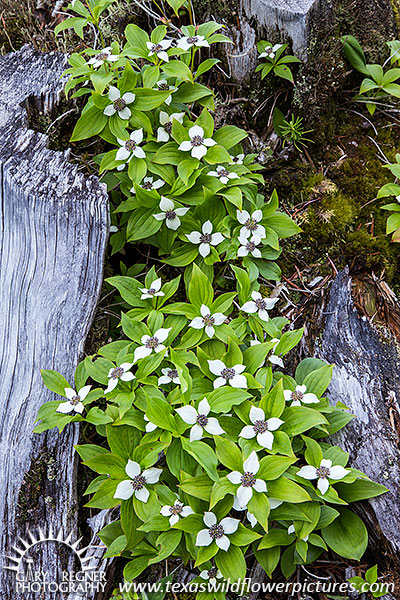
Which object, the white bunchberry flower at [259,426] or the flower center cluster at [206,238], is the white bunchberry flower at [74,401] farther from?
the flower center cluster at [206,238]

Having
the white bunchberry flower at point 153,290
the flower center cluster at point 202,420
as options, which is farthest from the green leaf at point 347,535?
the white bunchberry flower at point 153,290

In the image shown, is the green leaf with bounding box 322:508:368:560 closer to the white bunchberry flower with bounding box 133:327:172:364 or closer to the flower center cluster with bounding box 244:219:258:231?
the white bunchberry flower with bounding box 133:327:172:364

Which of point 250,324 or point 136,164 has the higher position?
point 136,164

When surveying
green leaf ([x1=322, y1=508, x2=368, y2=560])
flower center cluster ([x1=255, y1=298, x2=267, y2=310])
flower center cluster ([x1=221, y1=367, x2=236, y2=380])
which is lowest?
green leaf ([x1=322, y1=508, x2=368, y2=560])

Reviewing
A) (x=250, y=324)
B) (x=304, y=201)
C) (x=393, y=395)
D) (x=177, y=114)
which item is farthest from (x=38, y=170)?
(x=393, y=395)

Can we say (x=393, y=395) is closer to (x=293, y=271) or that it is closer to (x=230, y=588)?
(x=293, y=271)

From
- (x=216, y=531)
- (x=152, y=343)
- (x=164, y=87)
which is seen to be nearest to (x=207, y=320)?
(x=152, y=343)

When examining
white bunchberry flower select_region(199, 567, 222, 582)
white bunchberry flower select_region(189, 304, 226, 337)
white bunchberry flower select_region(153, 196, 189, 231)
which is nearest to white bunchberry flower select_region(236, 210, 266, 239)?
white bunchberry flower select_region(153, 196, 189, 231)
